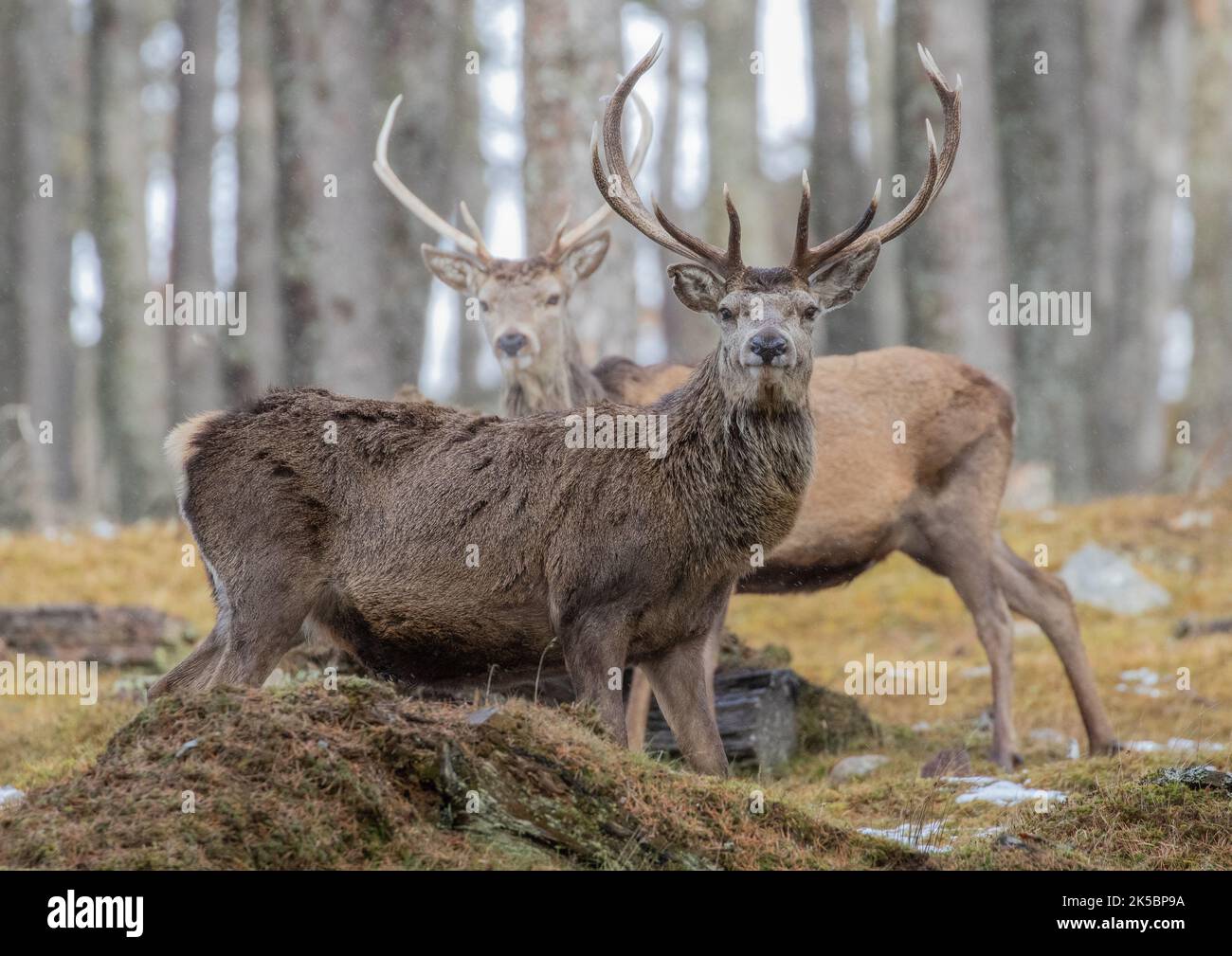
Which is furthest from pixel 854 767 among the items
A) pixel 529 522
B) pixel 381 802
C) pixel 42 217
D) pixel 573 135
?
pixel 42 217

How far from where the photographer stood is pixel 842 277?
7.74 meters

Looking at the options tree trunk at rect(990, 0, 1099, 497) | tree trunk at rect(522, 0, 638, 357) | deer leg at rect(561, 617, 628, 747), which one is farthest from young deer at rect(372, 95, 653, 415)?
tree trunk at rect(990, 0, 1099, 497)

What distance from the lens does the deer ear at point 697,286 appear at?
7586 millimetres

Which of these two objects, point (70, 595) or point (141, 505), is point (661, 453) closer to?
point (70, 595)

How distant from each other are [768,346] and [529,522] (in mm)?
1314

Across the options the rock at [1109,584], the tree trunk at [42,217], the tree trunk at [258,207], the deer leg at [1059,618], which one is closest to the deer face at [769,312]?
the deer leg at [1059,618]

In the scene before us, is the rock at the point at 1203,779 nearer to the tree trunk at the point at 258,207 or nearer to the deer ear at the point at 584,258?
the deer ear at the point at 584,258

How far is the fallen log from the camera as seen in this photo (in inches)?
402

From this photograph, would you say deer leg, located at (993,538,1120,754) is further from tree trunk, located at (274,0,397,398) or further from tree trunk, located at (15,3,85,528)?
tree trunk, located at (15,3,85,528)

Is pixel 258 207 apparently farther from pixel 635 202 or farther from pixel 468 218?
pixel 635 202

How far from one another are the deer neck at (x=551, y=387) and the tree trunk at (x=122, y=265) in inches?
511

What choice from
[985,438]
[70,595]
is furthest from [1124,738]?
[70,595]

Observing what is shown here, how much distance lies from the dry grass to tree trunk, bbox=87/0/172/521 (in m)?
8.60
